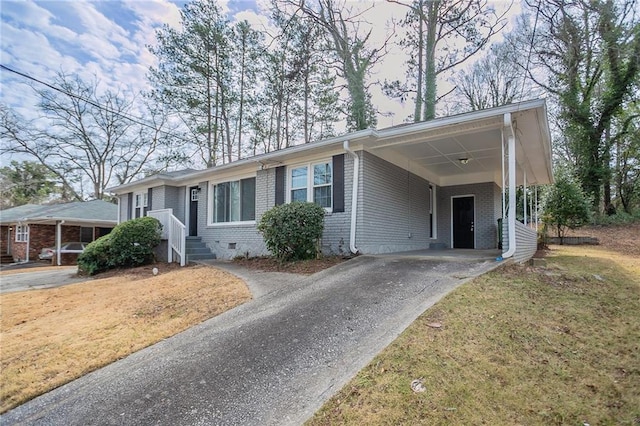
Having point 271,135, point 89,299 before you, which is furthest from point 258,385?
point 271,135

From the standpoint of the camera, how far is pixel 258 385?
2.71 metres

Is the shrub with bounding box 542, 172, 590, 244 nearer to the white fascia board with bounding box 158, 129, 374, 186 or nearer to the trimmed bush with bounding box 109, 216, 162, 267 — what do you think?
the white fascia board with bounding box 158, 129, 374, 186

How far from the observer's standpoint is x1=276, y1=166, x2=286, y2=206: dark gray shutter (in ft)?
30.4

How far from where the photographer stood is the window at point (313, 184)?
844 cm

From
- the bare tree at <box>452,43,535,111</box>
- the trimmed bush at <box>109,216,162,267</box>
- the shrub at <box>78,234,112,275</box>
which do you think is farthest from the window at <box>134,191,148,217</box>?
the bare tree at <box>452,43,535,111</box>

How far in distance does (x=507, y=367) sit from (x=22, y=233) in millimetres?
26138

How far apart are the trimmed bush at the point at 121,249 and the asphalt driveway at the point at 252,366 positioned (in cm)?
754

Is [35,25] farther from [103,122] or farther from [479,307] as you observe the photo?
[103,122]

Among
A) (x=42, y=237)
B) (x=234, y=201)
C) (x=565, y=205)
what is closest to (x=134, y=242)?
(x=234, y=201)

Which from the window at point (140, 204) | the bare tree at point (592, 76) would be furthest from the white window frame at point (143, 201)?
the bare tree at point (592, 76)

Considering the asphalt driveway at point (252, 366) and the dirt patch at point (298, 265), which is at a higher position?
the dirt patch at point (298, 265)

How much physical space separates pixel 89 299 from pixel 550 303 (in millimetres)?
7946

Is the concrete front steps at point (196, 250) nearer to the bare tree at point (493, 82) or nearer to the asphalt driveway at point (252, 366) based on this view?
the asphalt driveway at point (252, 366)

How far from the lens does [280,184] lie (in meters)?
9.33
